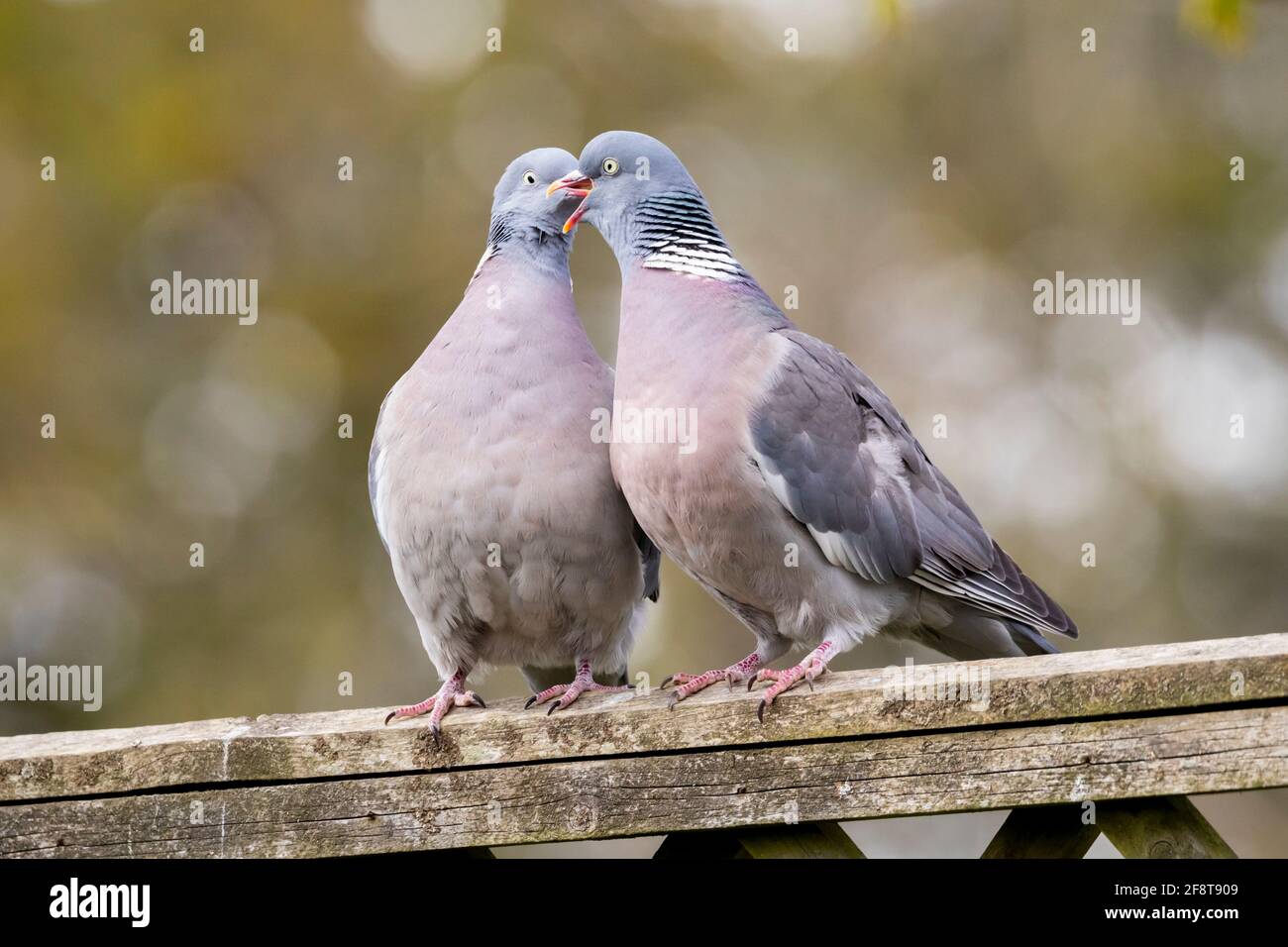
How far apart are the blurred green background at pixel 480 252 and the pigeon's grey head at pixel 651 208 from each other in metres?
4.37

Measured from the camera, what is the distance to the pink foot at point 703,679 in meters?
3.32

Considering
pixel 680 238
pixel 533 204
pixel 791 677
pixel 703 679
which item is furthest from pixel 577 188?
pixel 791 677

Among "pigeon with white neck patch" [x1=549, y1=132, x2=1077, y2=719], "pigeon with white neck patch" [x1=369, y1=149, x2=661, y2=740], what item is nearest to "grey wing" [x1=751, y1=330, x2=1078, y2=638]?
"pigeon with white neck patch" [x1=549, y1=132, x2=1077, y2=719]

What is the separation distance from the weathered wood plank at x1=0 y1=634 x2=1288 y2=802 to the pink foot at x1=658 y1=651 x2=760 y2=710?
48 mm

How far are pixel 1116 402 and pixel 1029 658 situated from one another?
6648 mm

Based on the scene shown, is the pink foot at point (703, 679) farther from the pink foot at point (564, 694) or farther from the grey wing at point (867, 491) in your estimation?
the grey wing at point (867, 491)

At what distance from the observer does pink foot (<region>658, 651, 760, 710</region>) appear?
3.32 metres

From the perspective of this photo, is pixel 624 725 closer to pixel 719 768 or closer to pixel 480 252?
pixel 719 768

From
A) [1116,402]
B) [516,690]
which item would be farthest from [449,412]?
[1116,402]

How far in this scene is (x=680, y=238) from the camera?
4398 millimetres

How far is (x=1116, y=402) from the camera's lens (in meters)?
9.22

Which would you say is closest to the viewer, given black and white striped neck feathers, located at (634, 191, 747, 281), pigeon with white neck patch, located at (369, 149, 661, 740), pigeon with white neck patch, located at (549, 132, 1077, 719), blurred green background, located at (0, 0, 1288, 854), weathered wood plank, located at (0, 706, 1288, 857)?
weathered wood plank, located at (0, 706, 1288, 857)

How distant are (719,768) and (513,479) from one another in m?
1.32

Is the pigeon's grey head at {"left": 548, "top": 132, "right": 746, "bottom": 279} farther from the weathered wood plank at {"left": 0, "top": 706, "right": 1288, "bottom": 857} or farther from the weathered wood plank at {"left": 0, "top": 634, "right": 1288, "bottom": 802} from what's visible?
the weathered wood plank at {"left": 0, "top": 706, "right": 1288, "bottom": 857}
